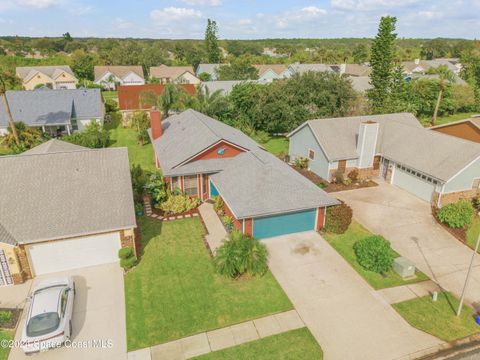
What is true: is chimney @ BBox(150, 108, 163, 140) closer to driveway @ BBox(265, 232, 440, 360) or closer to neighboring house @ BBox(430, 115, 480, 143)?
driveway @ BBox(265, 232, 440, 360)

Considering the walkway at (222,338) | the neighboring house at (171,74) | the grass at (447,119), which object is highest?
the neighboring house at (171,74)

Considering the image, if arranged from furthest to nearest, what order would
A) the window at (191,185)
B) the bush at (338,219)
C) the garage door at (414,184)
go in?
the garage door at (414,184), the window at (191,185), the bush at (338,219)

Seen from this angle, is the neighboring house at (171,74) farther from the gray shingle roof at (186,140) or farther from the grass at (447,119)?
the gray shingle roof at (186,140)

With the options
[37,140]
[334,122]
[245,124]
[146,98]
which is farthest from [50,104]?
[334,122]

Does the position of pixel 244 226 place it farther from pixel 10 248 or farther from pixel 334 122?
pixel 334 122

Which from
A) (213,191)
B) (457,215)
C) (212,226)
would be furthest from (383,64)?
(212,226)

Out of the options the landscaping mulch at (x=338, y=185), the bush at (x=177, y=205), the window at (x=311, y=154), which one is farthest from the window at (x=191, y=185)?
the window at (x=311, y=154)

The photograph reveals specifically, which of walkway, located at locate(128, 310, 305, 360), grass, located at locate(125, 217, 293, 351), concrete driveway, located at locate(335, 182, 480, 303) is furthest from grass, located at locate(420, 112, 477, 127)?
walkway, located at locate(128, 310, 305, 360)
